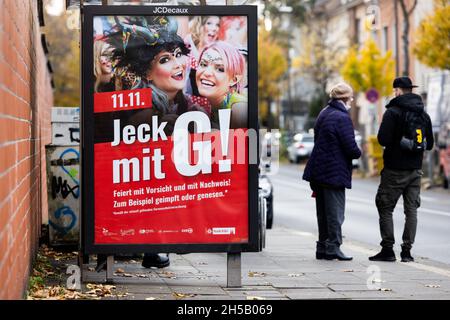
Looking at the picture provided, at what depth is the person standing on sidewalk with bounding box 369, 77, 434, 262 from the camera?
11.1 meters

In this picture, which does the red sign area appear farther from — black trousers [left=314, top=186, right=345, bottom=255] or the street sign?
the street sign

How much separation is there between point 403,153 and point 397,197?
47cm

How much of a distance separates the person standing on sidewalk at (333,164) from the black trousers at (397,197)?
0.42 meters

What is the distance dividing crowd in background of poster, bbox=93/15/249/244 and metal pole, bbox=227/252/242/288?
0.33m

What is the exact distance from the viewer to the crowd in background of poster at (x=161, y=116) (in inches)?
337

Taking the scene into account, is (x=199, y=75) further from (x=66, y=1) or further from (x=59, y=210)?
(x=59, y=210)

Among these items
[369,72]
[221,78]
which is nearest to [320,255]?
[221,78]

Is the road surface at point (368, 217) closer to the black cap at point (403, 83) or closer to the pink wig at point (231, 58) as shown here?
the black cap at point (403, 83)

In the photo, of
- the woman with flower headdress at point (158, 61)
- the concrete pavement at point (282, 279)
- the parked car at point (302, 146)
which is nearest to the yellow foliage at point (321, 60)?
the parked car at point (302, 146)

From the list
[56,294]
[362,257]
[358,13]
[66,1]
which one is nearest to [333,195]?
[362,257]

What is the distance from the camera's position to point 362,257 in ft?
38.2

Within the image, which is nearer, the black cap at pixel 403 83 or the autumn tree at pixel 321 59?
the black cap at pixel 403 83

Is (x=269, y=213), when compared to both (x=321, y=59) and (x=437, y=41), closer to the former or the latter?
(x=437, y=41)

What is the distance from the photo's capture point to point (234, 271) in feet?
28.6
